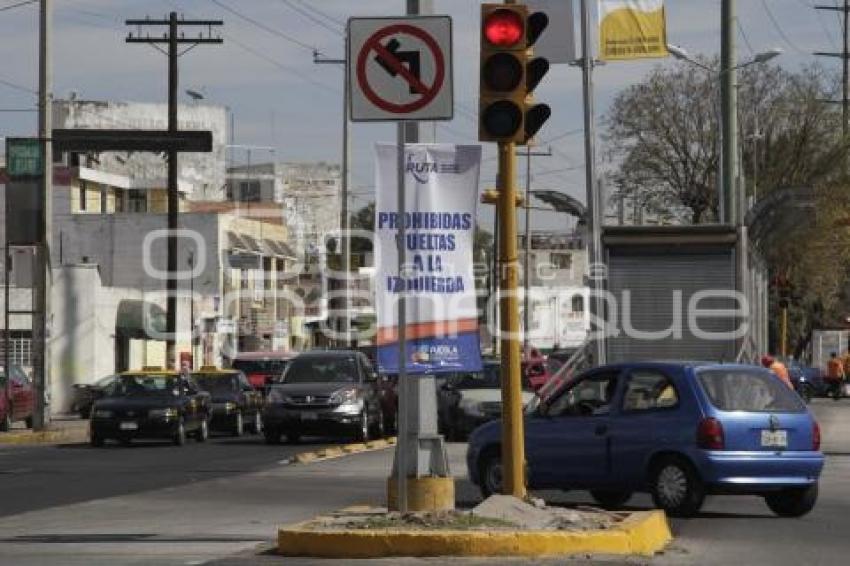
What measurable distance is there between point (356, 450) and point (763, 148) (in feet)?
153

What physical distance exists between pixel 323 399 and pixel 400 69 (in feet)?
67.9

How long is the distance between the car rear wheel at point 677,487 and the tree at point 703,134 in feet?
181

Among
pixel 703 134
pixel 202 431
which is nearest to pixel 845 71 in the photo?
pixel 703 134

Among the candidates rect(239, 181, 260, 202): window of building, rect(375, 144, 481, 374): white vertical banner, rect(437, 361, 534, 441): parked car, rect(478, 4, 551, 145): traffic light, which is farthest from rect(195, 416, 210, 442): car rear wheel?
rect(239, 181, 260, 202): window of building

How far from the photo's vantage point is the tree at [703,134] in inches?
2874

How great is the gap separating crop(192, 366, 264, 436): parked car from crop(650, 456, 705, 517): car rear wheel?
22.9 metres

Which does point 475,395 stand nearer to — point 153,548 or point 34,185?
point 34,185

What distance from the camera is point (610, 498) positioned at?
1964 cm

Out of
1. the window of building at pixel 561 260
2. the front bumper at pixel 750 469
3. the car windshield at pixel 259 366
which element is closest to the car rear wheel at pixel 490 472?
the front bumper at pixel 750 469

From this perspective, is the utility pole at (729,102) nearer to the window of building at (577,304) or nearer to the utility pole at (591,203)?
the utility pole at (591,203)

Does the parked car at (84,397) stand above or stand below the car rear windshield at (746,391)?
below

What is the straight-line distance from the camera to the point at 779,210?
33.7 meters

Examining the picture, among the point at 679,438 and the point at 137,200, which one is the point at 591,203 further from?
the point at 137,200

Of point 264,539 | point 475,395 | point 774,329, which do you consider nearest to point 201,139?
point 475,395
